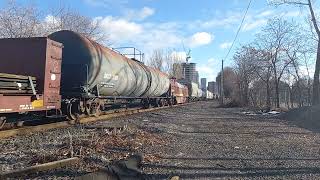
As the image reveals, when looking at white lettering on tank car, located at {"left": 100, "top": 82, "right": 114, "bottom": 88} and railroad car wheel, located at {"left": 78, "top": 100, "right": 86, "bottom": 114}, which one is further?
white lettering on tank car, located at {"left": 100, "top": 82, "right": 114, "bottom": 88}

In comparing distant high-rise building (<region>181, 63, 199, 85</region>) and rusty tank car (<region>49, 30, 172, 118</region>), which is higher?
distant high-rise building (<region>181, 63, 199, 85</region>)

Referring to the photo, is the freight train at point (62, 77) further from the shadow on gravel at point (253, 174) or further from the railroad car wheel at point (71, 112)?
the shadow on gravel at point (253, 174)

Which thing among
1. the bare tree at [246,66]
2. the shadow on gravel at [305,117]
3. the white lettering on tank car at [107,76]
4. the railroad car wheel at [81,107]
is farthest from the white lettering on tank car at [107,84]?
the bare tree at [246,66]

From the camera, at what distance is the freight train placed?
11.6 metres

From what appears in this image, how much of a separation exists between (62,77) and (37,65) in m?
3.79

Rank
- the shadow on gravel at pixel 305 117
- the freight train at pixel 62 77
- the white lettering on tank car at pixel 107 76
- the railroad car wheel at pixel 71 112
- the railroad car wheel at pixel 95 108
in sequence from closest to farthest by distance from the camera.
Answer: the freight train at pixel 62 77, the railroad car wheel at pixel 71 112, the white lettering on tank car at pixel 107 76, the railroad car wheel at pixel 95 108, the shadow on gravel at pixel 305 117

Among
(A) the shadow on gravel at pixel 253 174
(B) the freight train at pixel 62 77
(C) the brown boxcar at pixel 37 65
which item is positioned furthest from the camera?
(C) the brown boxcar at pixel 37 65

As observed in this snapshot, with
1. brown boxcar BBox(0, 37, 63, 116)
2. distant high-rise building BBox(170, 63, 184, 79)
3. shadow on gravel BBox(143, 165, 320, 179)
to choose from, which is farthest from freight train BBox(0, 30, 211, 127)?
distant high-rise building BBox(170, 63, 184, 79)

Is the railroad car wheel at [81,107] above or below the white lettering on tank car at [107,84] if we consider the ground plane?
below

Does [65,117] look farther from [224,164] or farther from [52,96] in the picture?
[224,164]

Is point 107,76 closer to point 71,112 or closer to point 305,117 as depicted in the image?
point 71,112

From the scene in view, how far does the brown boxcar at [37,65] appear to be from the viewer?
12.6 m

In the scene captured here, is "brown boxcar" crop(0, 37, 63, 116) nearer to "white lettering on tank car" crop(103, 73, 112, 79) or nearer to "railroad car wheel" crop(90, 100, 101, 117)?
"white lettering on tank car" crop(103, 73, 112, 79)

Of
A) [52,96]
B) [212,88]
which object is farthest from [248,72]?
[212,88]
